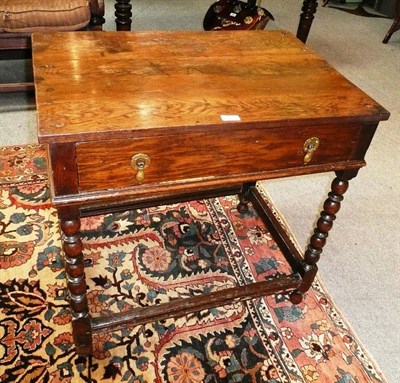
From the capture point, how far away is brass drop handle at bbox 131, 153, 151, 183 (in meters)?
0.90

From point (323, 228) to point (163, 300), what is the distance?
58 cm

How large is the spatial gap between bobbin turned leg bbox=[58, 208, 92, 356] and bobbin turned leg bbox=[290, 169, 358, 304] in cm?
71

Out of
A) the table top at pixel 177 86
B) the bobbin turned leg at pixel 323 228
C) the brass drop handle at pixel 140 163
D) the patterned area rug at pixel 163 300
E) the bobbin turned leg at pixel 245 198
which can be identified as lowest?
the patterned area rug at pixel 163 300

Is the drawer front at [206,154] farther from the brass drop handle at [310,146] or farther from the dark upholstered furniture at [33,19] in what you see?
the dark upholstered furniture at [33,19]

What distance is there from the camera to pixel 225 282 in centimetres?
151

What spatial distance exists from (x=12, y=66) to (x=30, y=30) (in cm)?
70

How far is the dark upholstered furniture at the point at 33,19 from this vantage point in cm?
198

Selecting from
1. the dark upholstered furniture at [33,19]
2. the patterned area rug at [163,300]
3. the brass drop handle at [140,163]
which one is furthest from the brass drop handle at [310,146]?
the dark upholstered furniture at [33,19]

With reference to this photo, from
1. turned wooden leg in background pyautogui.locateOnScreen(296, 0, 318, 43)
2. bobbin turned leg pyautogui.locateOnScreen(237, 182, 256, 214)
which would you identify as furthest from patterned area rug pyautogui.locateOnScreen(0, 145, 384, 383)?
turned wooden leg in background pyautogui.locateOnScreen(296, 0, 318, 43)

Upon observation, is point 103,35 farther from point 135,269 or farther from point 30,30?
point 30,30

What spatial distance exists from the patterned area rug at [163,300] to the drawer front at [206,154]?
0.53m

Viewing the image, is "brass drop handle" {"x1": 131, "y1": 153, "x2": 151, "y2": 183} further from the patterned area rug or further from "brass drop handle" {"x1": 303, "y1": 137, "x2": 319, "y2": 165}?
the patterned area rug

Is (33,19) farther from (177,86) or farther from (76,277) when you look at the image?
(76,277)

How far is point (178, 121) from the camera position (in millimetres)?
896
